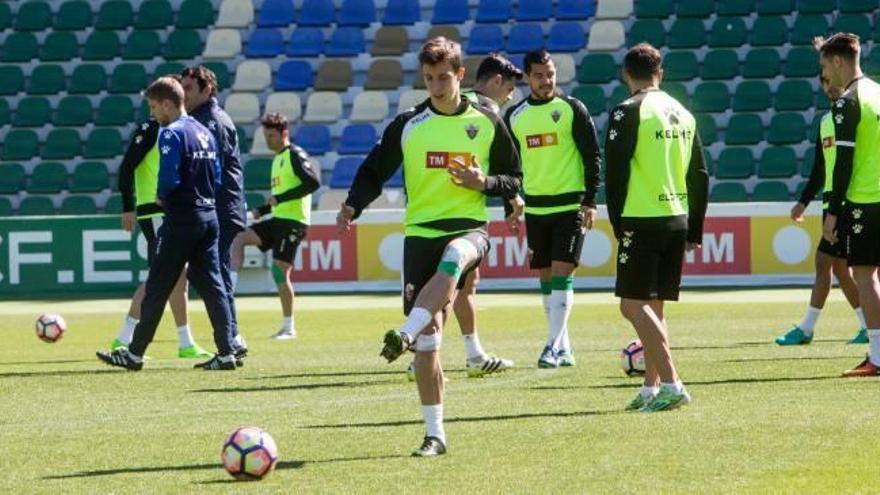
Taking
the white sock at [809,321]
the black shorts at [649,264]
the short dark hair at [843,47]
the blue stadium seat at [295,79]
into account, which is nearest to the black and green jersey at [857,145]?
the short dark hair at [843,47]

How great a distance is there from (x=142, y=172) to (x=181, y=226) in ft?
5.37

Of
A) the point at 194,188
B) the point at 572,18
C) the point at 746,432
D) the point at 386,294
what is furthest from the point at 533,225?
the point at 572,18

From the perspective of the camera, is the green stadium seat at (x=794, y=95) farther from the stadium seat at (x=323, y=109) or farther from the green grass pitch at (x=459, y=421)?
the green grass pitch at (x=459, y=421)

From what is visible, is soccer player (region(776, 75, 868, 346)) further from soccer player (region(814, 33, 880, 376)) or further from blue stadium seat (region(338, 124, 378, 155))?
blue stadium seat (region(338, 124, 378, 155))

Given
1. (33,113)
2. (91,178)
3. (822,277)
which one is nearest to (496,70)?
(822,277)

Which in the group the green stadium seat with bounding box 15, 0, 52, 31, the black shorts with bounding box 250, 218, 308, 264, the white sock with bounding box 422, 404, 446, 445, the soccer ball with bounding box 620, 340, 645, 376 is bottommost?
the soccer ball with bounding box 620, 340, 645, 376

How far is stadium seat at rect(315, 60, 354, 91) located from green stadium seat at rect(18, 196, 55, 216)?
5.55m

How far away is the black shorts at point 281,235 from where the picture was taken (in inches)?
743

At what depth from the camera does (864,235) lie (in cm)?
1257

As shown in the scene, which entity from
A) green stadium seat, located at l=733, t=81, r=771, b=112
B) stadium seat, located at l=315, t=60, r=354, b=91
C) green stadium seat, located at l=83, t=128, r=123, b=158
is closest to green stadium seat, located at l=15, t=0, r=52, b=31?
green stadium seat, located at l=83, t=128, r=123, b=158

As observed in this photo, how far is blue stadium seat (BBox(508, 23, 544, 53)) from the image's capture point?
107ft

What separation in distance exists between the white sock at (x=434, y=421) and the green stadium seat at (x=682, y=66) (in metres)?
23.4

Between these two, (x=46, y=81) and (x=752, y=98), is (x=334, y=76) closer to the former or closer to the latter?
(x=46, y=81)

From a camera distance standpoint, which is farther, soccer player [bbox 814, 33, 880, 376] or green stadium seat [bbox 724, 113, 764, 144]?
green stadium seat [bbox 724, 113, 764, 144]
